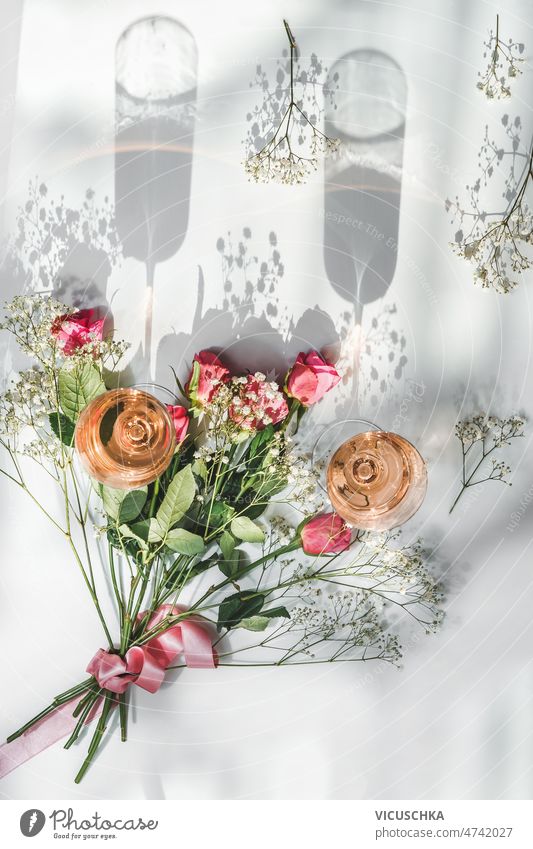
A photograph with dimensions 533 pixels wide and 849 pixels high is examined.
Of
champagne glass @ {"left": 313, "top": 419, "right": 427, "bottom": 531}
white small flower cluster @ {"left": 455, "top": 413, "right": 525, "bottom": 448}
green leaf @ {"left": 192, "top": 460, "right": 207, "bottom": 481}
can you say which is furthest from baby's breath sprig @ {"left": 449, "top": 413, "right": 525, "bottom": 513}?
green leaf @ {"left": 192, "top": 460, "right": 207, "bottom": 481}

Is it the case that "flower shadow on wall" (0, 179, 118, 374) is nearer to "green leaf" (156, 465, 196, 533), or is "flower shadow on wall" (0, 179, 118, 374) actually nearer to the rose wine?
"green leaf" (156, 465, 196, 533)

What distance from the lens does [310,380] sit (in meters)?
1.26

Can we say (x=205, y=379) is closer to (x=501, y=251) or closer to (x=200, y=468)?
(x=200, y=468)

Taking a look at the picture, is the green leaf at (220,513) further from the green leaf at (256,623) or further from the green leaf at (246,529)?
the green leaf at (256,623)

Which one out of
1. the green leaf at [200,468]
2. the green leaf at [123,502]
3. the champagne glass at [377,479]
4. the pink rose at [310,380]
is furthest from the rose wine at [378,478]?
the green leaf at [123,502]

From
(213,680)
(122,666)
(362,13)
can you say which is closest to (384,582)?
(213,680)

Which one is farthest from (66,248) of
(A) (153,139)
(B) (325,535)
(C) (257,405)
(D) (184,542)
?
(B) (325,535)

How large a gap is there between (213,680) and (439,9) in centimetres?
127

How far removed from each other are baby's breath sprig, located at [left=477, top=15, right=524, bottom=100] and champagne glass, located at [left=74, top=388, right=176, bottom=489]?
827 millimetres

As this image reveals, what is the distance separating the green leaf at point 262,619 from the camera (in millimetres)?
1282

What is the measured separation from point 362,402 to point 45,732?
82 cm

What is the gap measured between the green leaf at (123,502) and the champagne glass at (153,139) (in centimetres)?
25

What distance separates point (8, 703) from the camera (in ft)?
4.40

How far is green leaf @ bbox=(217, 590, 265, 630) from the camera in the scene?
A: 1297 mm
